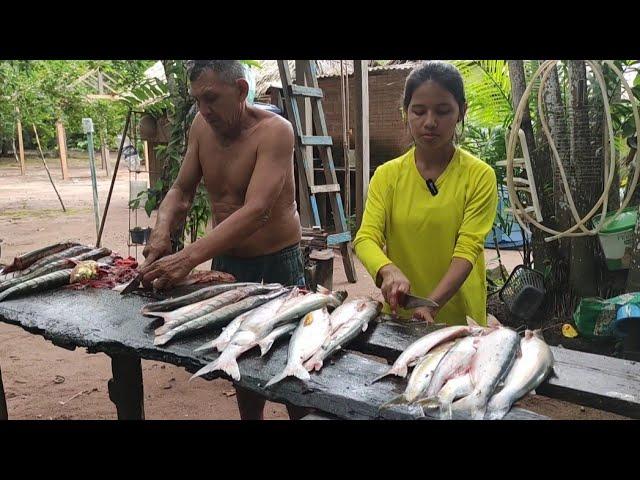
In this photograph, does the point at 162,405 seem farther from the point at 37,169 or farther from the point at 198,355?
the point at 37,169

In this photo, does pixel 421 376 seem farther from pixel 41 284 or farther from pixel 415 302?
pixel 41 284

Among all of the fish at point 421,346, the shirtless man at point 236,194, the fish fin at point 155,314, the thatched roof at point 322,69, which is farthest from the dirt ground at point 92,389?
the thatched roof at point 322,69

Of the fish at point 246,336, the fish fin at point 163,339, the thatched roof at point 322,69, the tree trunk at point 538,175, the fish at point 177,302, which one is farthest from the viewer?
the thatched roof at point 322,69

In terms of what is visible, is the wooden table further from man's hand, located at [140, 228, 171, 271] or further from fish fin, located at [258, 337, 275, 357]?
man's hand, located at [140, 228, 171, 271]

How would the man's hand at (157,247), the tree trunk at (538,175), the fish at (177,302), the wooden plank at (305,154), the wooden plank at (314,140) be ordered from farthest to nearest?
the wooden plank at (305,154)
the wooden plank at (314,140)
the tree trunk at (538,175)
the man's hand at (157,247)
the fish at (177,302)

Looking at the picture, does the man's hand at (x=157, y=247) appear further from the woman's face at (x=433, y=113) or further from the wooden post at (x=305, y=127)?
the wooden post at (x=305, y=127)

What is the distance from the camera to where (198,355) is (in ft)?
7.66

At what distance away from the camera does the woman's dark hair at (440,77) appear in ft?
8.80

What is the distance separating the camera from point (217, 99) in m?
3.27

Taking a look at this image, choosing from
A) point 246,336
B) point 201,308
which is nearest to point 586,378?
point 246,336

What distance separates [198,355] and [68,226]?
40.5ft

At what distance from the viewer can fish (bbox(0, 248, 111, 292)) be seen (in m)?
3.37

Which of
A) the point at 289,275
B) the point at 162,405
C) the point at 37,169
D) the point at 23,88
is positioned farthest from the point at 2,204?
the point at 289,275

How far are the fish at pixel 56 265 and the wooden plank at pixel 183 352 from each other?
0.71 ft
